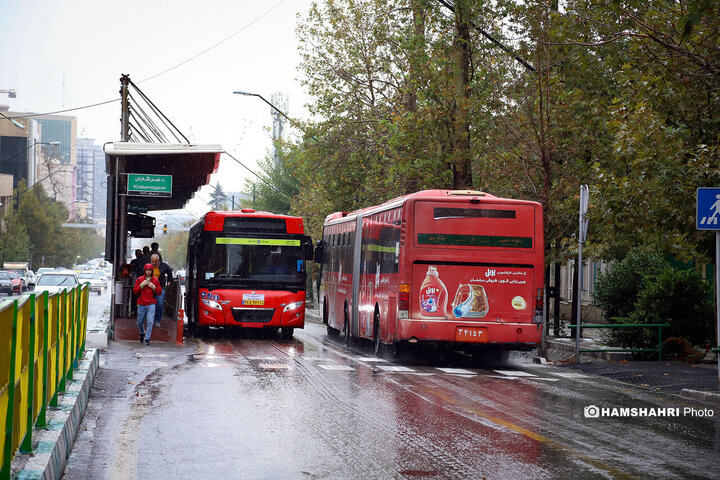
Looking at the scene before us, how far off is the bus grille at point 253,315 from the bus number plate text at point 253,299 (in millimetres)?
172

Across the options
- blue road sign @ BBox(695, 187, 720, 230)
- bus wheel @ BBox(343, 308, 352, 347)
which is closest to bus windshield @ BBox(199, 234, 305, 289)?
bus wheel @ BBox(343, 308, 352, 347)

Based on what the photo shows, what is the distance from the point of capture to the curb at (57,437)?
624 cm

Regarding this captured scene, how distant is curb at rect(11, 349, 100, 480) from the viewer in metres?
6.24

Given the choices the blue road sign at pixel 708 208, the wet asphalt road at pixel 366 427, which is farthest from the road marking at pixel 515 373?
the blue road sign at pixel 708 208

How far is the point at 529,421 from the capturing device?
34.8 feet

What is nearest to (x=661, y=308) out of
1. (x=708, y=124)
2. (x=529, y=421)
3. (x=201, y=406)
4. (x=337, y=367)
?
(x=708, y=124)

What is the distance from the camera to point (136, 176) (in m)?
23.9

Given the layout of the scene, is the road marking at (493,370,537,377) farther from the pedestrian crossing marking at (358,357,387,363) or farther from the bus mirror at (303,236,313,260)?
the bus mirror at (303,236,313,260)

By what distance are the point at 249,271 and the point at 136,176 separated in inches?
139

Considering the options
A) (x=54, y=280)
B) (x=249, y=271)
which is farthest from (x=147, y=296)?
(x=54, y=280)

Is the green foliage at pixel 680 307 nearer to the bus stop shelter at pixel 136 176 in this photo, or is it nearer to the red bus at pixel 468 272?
the red bus at pixel 468 272

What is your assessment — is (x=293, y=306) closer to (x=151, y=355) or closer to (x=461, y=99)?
(x=151, y=355)

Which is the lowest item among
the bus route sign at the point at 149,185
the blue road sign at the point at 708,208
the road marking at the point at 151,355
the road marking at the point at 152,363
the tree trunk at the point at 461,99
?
the road marking at the point at 152,363

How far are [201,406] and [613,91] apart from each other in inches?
621
